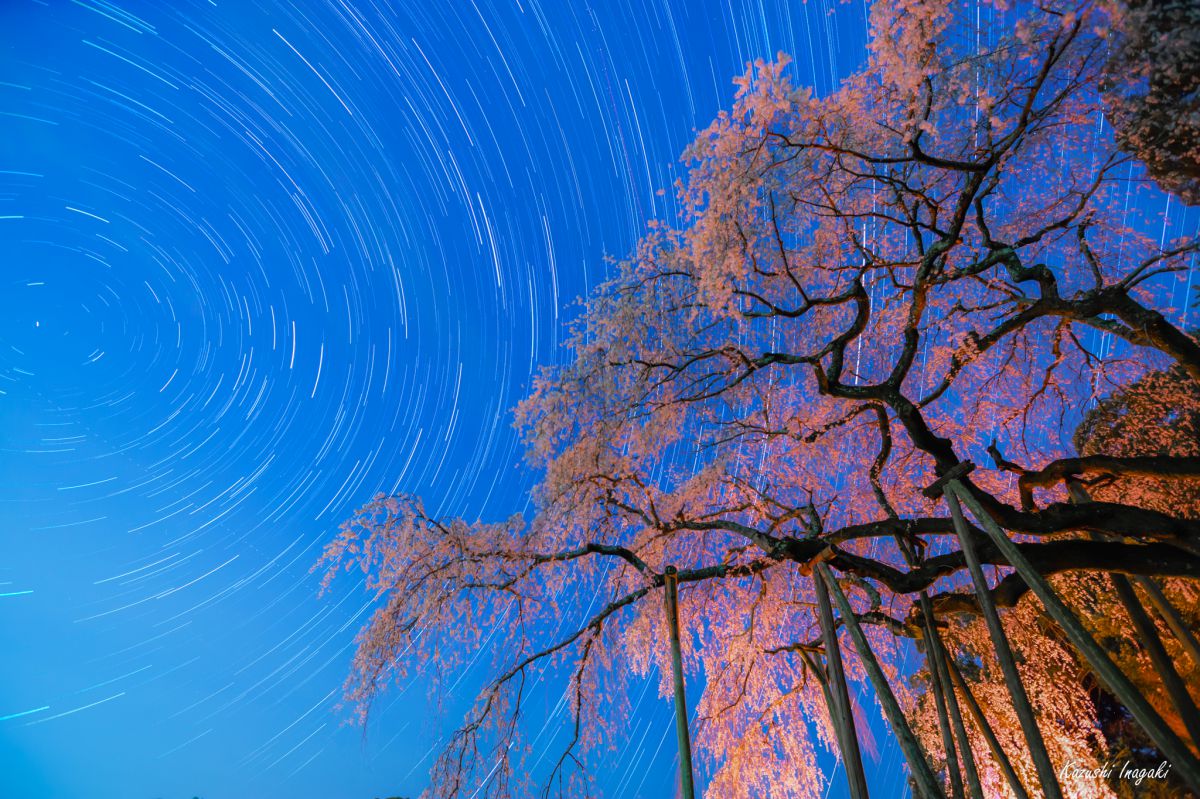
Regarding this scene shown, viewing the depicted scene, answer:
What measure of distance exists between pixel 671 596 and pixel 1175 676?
16.2ft

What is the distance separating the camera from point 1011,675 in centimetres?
442

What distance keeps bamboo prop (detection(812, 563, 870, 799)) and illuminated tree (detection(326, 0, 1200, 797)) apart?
0.17ft

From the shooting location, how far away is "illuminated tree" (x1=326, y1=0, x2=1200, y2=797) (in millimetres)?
5383

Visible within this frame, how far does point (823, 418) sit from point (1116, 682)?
16.4 feet

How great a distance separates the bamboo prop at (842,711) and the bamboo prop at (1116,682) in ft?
6.65

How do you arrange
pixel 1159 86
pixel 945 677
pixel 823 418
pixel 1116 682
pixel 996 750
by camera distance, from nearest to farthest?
pixel 1116 682, pixel 1159 86, pixel 945 677, pixel 996 750, pixel 823 418

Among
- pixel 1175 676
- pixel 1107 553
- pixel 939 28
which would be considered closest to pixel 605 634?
pixel 1107 553

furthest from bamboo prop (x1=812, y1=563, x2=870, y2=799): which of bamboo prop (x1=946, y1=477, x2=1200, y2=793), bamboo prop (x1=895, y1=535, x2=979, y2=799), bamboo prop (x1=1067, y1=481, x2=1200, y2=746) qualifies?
bamboo prop (x1=1067, y1=481, x2=1200, y2=746)

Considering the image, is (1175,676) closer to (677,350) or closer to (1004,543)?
(1004,543)

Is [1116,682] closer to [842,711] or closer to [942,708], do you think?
[942,708]

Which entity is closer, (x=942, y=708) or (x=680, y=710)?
(x=942, y=708)

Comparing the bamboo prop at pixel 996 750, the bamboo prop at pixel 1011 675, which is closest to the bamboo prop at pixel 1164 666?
the bamboo prop at pixel 996 750

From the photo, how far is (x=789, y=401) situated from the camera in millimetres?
8961

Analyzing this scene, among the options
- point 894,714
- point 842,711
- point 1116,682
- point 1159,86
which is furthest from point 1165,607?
point 1159,86
